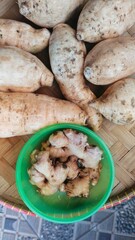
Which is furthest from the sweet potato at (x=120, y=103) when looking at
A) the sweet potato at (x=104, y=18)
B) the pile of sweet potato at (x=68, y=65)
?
the sweet potato at (x=104, y=18)

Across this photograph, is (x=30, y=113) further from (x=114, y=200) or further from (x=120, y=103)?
(x=114, y=200)

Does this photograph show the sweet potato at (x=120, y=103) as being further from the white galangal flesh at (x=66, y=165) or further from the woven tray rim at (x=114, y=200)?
the woven tray rim at (x=114, y=200)

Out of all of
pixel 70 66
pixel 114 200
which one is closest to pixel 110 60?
pixel 70 66

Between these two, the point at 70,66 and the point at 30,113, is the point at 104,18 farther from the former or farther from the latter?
the point at 30,113

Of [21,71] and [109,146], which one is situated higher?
[21,71]

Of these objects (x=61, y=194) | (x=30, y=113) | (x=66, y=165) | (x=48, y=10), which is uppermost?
(x=48, y=10)

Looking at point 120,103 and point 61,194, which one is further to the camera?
point 61,194

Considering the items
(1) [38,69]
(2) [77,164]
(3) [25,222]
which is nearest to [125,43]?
(1) [38,69]
